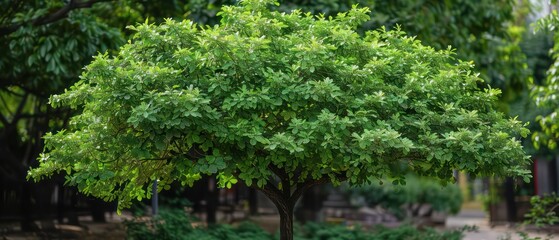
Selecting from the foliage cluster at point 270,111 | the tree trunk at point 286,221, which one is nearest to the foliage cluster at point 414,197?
the tree trunk at point 286,221

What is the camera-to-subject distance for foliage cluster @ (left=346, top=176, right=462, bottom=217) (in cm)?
2919

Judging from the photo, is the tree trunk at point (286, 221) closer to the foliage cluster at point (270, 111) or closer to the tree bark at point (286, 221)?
the tree bark at point (286, 221)

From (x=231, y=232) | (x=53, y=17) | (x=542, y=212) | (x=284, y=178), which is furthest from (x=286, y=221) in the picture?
(x=542, y=212)

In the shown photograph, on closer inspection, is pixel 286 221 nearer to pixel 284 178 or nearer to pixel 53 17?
pixel 284 178

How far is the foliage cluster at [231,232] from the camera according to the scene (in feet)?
48.4

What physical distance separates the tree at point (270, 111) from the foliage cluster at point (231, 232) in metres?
5.75

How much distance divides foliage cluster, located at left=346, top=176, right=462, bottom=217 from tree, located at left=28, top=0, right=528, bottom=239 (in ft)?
65.9

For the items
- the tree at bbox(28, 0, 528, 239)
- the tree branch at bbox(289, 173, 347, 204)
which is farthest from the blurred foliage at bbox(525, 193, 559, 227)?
the tree branch at bbox(289, 173, 347, 204)

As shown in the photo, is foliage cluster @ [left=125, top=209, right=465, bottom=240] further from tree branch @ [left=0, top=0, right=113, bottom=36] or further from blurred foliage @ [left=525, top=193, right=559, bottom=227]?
tree branch @ [left=0, top=0, right=113, bottom=36]

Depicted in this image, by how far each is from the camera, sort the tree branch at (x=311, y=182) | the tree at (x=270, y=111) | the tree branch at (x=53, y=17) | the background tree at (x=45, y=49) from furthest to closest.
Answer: the background tree at (x=45, y=49)
the tree branch at (x=53, y=17)
the tree branch at (x=311, y=182)
the tree at (x=270, y=111)

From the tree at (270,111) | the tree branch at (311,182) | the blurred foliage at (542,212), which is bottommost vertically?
the blurred foliage at (542,212)

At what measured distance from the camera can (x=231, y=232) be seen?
15.5m

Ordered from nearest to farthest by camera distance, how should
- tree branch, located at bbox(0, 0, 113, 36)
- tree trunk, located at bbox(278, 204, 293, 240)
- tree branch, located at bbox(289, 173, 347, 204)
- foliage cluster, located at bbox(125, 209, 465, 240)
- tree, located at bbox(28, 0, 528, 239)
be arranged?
tree, located at bbox(28, 0, 528, 239) < tree branch, located at bbox(289, 173, 347, 204) < tree trunk, located at bbox(278, 204, 293, 240) < tree branch, located at bbox(0, 0, 113, 36) < foliage cluster, located at bbox(125, 209, 465, 240)

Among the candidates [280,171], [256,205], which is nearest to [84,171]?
[280,171]
